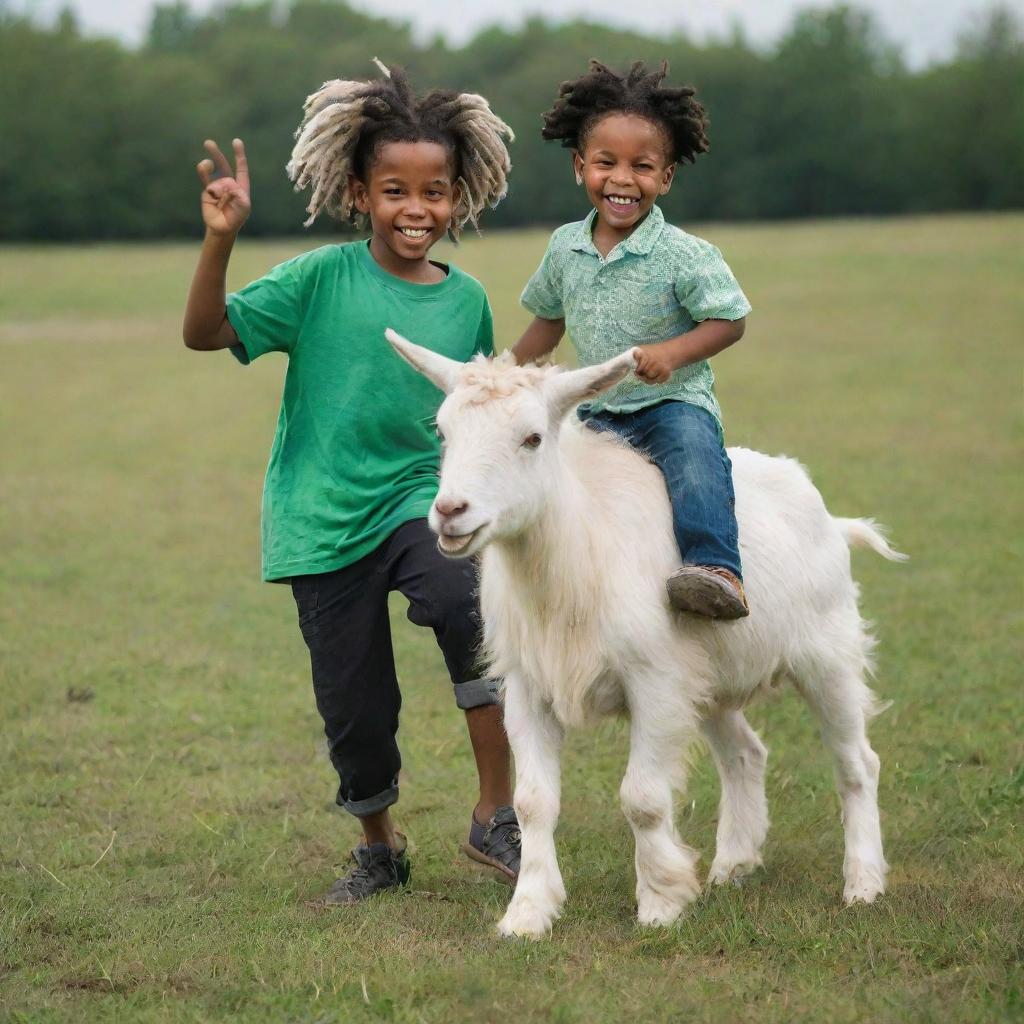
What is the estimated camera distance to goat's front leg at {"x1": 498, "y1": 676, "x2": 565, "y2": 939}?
4.57m

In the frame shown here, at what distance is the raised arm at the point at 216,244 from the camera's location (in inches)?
178

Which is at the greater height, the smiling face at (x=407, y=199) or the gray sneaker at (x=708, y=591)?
the smiling face at (x=407, y=199)

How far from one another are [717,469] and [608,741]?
7.72 ft

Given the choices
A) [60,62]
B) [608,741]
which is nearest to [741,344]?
[608,741]

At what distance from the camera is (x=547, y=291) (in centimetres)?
517

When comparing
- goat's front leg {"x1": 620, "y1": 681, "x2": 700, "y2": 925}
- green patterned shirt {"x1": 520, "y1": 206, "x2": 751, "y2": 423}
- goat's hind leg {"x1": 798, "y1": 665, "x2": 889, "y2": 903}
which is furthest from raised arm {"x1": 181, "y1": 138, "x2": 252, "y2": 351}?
goat's hind leg {"x1": 798, "y1": 665, "x2": 889, "y2": 903}

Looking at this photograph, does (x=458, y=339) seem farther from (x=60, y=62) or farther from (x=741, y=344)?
(x=60, y=62)

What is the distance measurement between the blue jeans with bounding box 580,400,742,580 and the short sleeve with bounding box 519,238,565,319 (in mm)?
479

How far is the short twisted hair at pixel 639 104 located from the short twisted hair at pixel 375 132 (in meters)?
0.25

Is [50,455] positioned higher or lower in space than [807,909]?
lower

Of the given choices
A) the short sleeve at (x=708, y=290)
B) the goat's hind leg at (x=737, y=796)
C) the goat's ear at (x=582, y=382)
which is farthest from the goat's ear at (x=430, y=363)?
the goat's hind leg at (x=737, y=796)

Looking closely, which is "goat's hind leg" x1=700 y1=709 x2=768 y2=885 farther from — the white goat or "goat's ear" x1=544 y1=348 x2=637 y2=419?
"goat's ear" x1=544 y1=348 x2=637 y2=419

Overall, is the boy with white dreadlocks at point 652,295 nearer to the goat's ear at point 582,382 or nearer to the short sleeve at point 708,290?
the short sleeve at point 708,290

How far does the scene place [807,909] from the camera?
4750 millimetres
